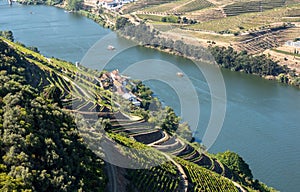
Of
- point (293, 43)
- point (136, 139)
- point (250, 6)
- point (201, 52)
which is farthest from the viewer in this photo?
point (250, 6)

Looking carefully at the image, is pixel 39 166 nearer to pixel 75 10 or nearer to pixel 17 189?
pixel 17 189

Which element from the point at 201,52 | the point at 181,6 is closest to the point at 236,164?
the point at 201,52

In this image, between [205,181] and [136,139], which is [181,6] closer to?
[136,139]

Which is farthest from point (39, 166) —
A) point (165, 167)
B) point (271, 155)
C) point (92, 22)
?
point (92, 22)

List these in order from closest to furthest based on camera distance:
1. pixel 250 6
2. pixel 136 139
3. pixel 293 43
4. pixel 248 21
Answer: pixel 136 139 → pixel 293 43 → pixel 248 21 → pixel 250 6

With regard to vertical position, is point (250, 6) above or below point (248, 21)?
above

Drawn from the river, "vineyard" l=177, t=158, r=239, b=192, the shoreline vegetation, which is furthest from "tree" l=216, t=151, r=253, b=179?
the shoreline vegetation

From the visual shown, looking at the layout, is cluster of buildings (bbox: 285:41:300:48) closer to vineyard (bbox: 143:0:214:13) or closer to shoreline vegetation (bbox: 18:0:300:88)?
shoreline vegetation (bbox: 18:0:300:88)
